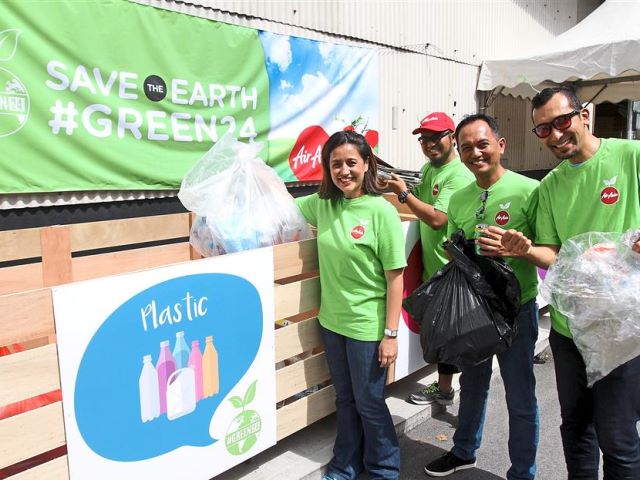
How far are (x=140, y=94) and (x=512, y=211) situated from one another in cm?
353

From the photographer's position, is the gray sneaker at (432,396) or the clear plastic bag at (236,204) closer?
the clear plastic bag at (236,204)

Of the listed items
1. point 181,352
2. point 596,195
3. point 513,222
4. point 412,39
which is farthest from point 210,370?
point 412,39

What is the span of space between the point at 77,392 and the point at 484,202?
6.08ft

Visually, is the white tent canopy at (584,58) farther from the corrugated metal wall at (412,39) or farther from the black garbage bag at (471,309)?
the black garbage bag at (471,309)

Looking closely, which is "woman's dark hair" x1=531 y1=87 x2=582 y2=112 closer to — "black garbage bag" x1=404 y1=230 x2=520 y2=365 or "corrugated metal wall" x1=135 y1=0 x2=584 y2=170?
"black garbage bag" x1=404 y1=230 x2=520 y2=365

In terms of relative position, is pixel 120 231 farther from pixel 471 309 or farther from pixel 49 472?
pixel 471 309

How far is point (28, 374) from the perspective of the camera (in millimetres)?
1705

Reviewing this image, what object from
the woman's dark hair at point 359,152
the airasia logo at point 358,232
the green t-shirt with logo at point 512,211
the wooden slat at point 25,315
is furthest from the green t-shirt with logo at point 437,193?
the wooden slat at point 25,315

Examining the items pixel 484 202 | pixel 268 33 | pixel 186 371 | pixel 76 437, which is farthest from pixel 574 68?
pixel 76 437

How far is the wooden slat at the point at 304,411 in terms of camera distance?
264 centimetres

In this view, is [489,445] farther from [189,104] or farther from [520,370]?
[189,104]

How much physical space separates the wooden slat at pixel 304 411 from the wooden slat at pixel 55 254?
147cm

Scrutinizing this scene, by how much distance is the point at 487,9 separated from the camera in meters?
9.27

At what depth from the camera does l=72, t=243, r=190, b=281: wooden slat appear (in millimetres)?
3064
